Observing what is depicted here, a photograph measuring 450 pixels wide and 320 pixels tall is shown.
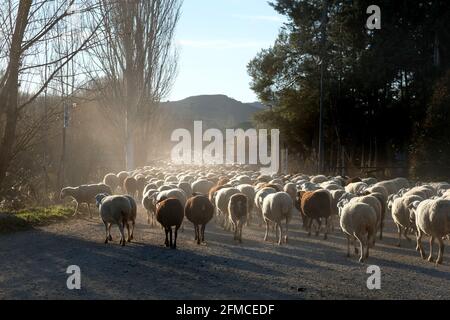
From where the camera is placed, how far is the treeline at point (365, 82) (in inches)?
1208

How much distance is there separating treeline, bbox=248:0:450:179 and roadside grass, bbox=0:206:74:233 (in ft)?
63.5

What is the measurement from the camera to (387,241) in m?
13.6

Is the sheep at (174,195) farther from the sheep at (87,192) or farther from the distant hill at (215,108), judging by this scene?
the distant hill at (215,108)

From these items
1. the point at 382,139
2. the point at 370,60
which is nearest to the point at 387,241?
the point at 370,60

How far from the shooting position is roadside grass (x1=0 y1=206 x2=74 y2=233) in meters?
14.8

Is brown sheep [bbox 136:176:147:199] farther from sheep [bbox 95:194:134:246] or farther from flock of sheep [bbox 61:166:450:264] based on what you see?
sheep [bbox 95:194:134:246]

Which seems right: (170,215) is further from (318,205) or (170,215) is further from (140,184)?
(140,184)

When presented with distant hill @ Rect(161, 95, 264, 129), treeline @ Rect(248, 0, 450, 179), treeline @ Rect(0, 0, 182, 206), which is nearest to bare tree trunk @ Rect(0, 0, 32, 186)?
treeline @ Rect(0, 0, 182, 206)

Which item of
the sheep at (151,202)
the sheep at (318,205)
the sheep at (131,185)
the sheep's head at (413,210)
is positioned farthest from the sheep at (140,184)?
the sheep's head at (413,210)

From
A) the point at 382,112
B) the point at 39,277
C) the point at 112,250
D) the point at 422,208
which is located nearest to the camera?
the point at 39,277

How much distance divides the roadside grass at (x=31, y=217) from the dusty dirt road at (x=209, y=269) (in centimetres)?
85
